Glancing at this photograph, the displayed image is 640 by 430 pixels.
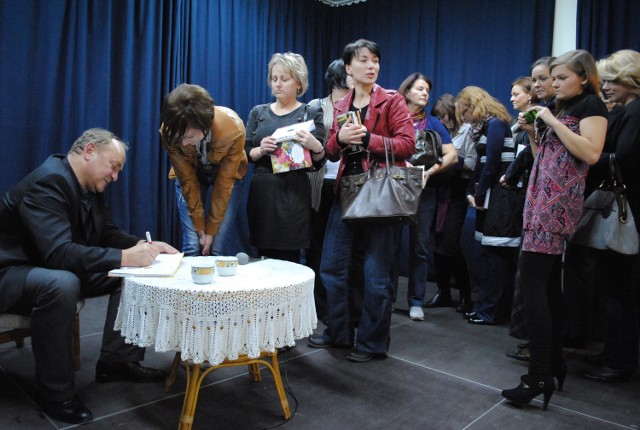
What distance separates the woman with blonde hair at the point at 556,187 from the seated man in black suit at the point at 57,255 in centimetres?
141

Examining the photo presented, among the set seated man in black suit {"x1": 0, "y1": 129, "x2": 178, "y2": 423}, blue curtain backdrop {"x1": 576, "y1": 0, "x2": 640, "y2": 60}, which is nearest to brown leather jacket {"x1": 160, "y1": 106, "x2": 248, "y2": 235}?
seated man in black suit {"x1": 0, "y1": 129, "x2": 178, "y2": 423}

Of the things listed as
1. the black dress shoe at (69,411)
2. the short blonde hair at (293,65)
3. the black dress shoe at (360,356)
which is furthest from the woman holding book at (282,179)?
the black dress shoe at (69,411)

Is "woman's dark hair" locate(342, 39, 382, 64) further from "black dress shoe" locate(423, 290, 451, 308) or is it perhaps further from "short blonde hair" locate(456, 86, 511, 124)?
"black dress shoe" locate(423, 290, 451, 308)

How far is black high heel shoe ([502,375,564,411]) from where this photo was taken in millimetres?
1933

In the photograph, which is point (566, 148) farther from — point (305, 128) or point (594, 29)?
point (594, 29)

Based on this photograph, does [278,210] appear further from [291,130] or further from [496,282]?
[496,282]

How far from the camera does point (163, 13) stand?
13.8 ft

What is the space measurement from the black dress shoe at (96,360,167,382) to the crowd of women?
1.94ft

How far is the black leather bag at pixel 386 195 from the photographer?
2.24 metres

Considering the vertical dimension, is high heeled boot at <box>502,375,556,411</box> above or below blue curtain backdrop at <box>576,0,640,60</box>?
below

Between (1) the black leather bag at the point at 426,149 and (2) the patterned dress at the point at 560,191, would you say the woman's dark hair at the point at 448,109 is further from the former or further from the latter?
(2) the patterned dress at the point at 560,191

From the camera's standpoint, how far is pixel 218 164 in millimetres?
2445

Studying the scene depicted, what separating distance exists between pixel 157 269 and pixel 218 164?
2.52 ft

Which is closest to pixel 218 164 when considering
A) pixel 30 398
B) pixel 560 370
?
pixel 30 398
